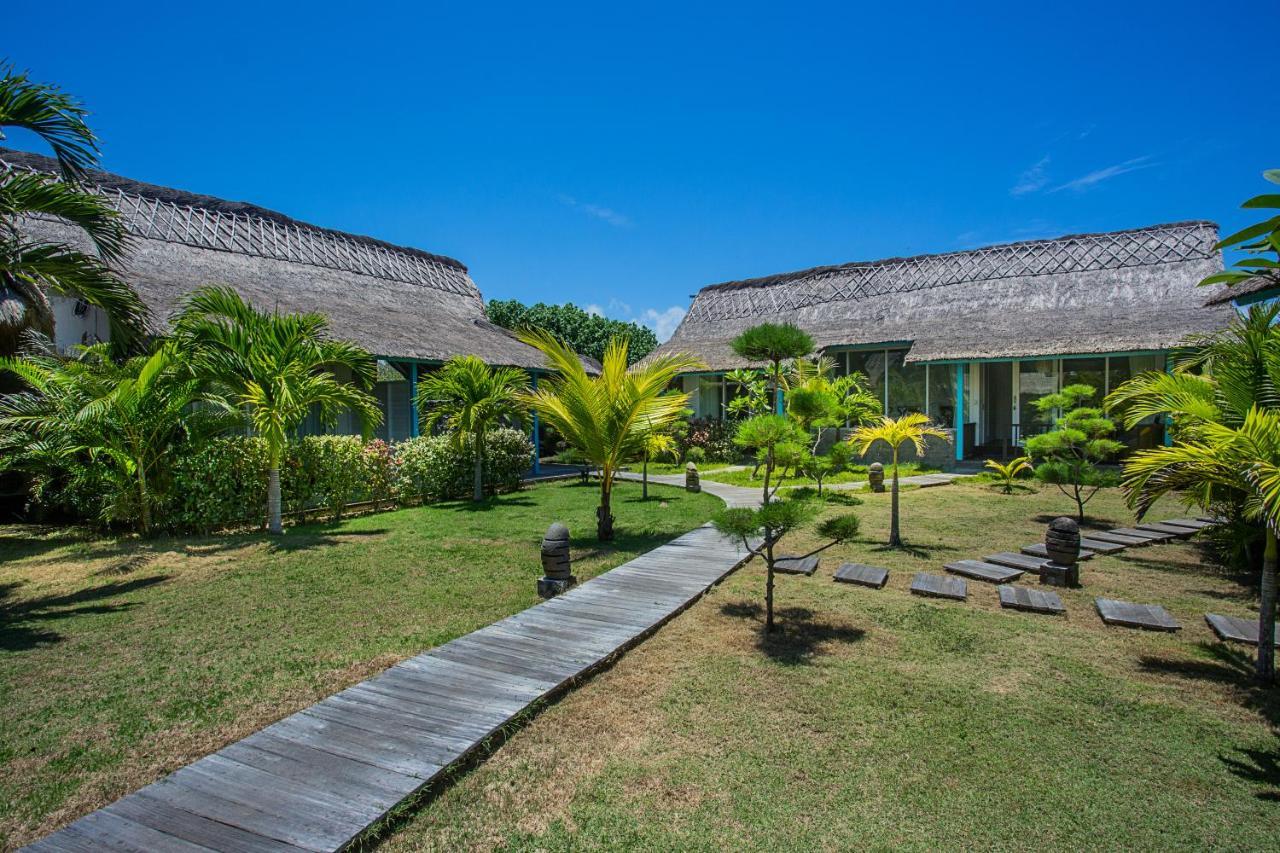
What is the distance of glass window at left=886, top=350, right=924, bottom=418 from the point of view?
1842 cm

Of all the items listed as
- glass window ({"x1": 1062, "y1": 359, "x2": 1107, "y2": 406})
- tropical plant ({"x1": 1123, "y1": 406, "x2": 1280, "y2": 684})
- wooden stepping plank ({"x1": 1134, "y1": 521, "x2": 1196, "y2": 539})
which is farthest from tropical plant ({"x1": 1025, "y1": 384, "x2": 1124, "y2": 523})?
glass window ({"x1": 1062, "y1": 359, "x2": 1107, "y2": 406})

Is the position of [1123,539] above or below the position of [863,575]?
above

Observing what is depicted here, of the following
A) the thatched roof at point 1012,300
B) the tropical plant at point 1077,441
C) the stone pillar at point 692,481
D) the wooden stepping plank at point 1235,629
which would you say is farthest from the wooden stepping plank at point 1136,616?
the thatched roof at point 1012,300

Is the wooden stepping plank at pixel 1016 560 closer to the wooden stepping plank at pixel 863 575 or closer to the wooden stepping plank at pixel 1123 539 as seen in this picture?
the wooden stepping plank at pixel 863 575

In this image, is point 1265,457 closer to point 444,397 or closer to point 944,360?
point 444,397

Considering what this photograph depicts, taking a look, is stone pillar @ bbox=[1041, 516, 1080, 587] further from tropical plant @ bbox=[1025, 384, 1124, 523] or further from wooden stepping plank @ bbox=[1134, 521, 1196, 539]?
tropical plant @ bbox=[1025, 384, 1124, 523]

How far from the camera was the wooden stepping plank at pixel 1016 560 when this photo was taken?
7.23m

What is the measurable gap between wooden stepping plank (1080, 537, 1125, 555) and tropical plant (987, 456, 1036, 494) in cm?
452

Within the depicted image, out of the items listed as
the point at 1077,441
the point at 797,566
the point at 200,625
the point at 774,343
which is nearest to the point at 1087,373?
the point at 1077,441

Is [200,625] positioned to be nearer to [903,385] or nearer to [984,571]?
[984,571]

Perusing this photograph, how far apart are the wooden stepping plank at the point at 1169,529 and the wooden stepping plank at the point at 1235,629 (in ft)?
13.5

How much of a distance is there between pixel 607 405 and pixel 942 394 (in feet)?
42.0

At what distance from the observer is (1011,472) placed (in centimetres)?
1322

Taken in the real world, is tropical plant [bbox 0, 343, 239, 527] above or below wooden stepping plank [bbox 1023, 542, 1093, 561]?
above
